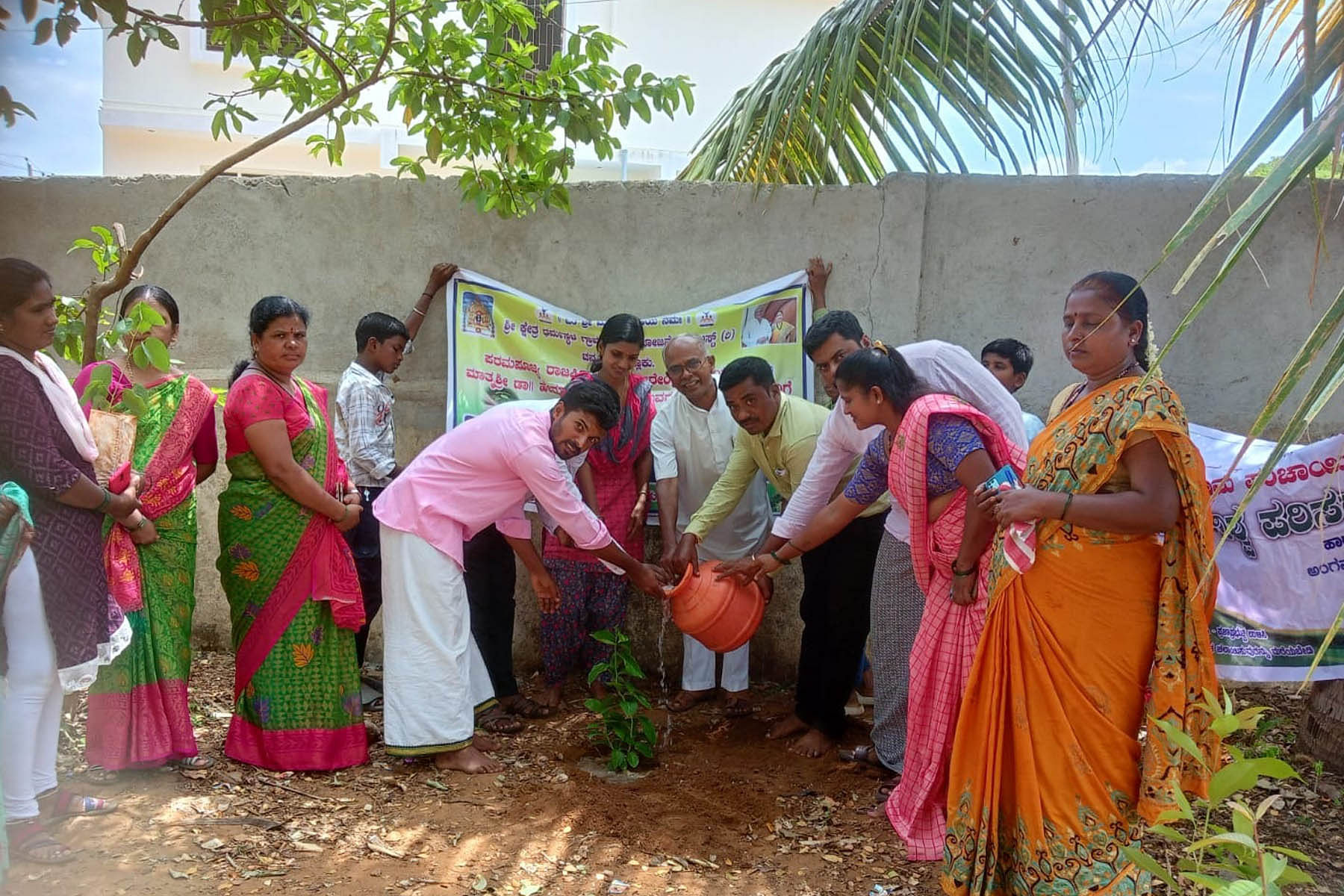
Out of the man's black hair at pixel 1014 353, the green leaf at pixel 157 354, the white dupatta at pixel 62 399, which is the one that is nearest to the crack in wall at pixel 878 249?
the man's black hair at pixel 1014 353

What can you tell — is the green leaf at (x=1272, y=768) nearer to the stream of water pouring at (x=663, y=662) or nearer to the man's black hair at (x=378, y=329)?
the stream of water pouring at (x=663, y=662)

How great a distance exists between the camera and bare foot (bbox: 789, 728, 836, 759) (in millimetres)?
4125

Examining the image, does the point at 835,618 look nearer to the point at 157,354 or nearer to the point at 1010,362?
the point at 1010,362

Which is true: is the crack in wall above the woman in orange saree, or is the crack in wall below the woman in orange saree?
above

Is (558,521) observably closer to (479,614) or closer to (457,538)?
(457,538)

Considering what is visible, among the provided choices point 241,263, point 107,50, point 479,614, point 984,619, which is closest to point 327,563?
point 479,614

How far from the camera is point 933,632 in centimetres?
325

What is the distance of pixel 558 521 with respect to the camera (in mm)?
3785

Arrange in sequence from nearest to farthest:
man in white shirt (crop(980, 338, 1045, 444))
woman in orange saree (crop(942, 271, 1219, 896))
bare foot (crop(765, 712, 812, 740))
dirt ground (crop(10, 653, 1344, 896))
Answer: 1. woman in orange saree (crop(942, 271, 1219, 896))
2. dirt ground (crop(10, 653, 1344, 896))
3. bare foot (crop(765, 712, 812, 740))
4. man in white shirt (crop(980, 338, 1045, 444))

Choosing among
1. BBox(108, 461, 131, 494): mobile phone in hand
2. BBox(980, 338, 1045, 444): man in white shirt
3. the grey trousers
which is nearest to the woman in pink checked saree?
BBox(108, 461, 131, 494): mobile phone in hand

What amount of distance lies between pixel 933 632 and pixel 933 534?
31 centimetres

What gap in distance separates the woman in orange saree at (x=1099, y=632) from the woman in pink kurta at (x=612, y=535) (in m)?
2.10

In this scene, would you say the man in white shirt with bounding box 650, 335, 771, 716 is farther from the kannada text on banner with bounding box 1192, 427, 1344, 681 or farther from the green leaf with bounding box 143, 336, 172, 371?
the green leaf with bounding box 143, 336, 172, 371

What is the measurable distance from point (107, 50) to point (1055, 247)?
11840 millimetres
